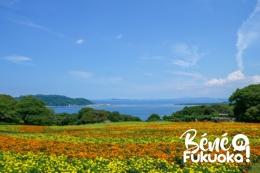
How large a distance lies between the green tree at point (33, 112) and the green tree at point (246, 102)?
31.4m

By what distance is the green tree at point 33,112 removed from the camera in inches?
1719

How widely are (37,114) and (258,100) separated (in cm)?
3602

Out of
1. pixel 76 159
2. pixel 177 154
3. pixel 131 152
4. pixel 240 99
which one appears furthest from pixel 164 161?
pixel 240 99

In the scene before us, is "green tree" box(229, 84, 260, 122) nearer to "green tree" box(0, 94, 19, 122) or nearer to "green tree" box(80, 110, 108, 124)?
"green tree" box(80, 110, 108, 124)

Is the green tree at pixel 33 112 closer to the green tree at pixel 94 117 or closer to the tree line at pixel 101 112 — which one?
the tree line at pixel 101 112

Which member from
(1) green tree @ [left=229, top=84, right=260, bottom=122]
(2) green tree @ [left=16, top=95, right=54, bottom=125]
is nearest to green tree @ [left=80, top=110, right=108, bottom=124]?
(2) green tree @ [left=16, top=95, right=54, bottom=125]

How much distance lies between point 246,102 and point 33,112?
3506cm

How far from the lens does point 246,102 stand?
36.9m

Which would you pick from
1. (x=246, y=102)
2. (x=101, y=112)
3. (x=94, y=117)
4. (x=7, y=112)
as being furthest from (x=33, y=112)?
(x=246, y=102)

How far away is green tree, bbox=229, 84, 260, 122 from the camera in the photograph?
34.7 metres

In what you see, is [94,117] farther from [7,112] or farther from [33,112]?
[7,112]

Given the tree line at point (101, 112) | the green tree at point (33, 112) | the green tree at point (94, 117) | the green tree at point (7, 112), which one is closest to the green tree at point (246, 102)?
the tree line at point (101, 112)

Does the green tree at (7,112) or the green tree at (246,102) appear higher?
the green tree at (246,102)

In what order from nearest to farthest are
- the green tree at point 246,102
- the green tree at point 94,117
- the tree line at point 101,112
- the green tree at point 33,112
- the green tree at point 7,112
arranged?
the green tree at point 246,102 < the tree line at point 101,112 < the green tree at point 7,112 < the green tree at point 33,112 < the green tree at point 94,117
